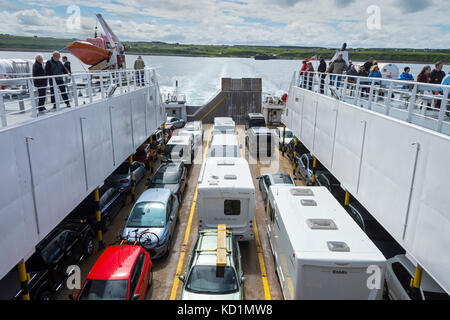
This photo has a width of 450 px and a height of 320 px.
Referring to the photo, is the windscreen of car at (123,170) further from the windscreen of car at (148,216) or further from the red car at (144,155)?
the windscreen of car at (148,216)

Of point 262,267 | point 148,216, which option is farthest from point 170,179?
point 262,267

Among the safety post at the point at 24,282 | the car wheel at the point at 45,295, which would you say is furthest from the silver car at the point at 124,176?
the safety post at the point at 24,282

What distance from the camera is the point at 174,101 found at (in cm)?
3725

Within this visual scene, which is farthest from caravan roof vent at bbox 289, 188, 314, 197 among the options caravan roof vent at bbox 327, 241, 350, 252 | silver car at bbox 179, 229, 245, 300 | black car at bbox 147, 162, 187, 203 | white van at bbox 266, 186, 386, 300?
black car at bbox 147, 162, 187, 203

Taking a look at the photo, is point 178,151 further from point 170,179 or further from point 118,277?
point 118,277

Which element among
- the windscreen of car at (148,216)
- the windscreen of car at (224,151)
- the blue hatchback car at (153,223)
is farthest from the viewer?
the windscreen of car at (224,151)

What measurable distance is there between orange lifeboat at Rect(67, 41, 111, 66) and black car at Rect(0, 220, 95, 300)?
9.74 m

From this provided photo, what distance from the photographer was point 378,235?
32.6 feet

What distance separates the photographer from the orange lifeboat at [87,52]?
16172 mm

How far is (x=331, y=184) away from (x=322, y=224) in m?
6.12

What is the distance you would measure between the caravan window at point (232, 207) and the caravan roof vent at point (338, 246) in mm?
4019

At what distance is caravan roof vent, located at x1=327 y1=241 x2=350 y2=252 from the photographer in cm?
682

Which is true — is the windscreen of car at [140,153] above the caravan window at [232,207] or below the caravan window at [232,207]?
below

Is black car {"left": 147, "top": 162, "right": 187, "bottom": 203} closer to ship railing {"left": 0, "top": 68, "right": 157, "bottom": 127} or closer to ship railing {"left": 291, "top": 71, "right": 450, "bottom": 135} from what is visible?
ship railing {"left": 0, "top": 68, "right": 157, "bottom": 127}
